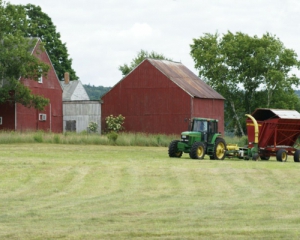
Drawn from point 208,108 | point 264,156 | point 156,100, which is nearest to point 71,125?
point 156,100

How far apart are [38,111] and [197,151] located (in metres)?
31.5

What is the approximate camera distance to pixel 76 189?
2442 cm

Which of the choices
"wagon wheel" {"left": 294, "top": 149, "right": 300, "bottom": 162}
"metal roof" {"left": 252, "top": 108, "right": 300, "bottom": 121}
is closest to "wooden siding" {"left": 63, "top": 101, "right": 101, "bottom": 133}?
"metal roof" {"left": 252, "top": 108, "right": 300, "bottom": 121}

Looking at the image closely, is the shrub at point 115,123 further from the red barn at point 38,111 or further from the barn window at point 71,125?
the red barn at point 38,111

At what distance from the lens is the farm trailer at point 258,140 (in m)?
41.2

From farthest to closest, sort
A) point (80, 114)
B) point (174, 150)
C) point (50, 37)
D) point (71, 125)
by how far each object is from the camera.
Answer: point (50, 37) → point (71, 125) → point (80, 114) → point (174, 150)

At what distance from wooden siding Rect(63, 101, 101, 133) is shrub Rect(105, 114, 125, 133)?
74.8 inches

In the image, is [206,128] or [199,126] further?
[199,126]

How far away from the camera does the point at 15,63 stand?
61.9 meters

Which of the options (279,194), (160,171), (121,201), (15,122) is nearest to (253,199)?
(279,194)

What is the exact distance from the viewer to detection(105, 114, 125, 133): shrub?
70375 millimetres

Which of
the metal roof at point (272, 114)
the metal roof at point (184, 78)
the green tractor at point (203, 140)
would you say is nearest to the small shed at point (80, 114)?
the metal roof at point (184, 78)

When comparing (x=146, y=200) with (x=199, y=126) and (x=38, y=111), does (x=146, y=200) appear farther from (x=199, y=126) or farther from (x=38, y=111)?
(x=38, y=111)

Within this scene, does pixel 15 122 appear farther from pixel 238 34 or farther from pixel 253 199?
pixel 253 199
